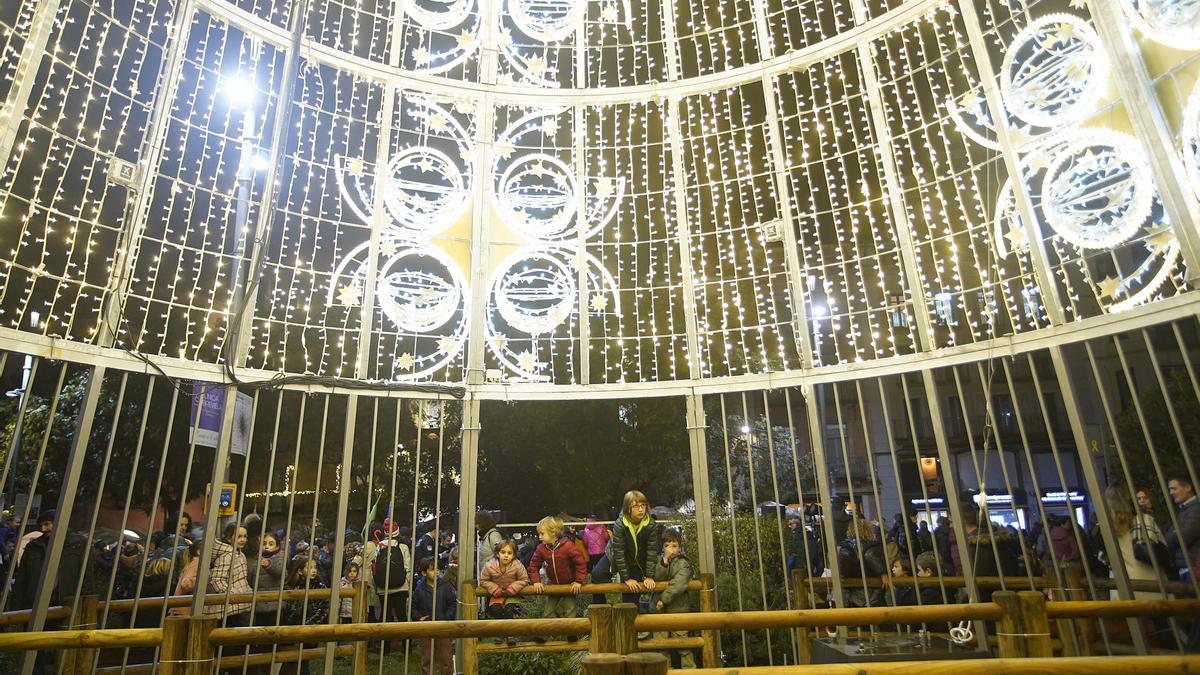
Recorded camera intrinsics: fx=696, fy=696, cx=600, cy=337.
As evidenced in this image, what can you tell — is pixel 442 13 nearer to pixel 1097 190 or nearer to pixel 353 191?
pixel 353 191

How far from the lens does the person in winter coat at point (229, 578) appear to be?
4.72 meters

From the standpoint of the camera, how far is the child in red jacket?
5.21 meters

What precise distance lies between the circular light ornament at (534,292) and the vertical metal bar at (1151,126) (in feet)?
12.9

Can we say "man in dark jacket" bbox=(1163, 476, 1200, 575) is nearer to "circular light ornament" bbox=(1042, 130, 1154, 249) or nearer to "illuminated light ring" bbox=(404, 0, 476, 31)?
"circular light ornament" bbox=(1042, 130, 1154, 249)

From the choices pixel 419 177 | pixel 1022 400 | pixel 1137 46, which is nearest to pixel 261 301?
pixel 419 177

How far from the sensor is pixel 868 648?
3883mm

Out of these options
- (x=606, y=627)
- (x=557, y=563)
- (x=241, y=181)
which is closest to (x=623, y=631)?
(x=606, y=627)

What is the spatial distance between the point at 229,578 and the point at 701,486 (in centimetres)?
334

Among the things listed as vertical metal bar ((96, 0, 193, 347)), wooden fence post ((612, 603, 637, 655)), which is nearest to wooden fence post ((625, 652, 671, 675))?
wooden fence post ((612, 603, 637, 655))

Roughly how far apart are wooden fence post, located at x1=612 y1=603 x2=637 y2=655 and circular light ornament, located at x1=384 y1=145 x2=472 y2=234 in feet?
13.1

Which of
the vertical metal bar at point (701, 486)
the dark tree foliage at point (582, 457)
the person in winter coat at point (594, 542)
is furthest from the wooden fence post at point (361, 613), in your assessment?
the dark tree foliage at point (582, 457)

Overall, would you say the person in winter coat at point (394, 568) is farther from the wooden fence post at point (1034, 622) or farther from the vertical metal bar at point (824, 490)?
the wooden fence post at point (1034, 622)

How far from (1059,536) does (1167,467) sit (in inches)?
237

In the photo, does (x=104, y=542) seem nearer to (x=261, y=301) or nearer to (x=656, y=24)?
(x=261, y=301)
